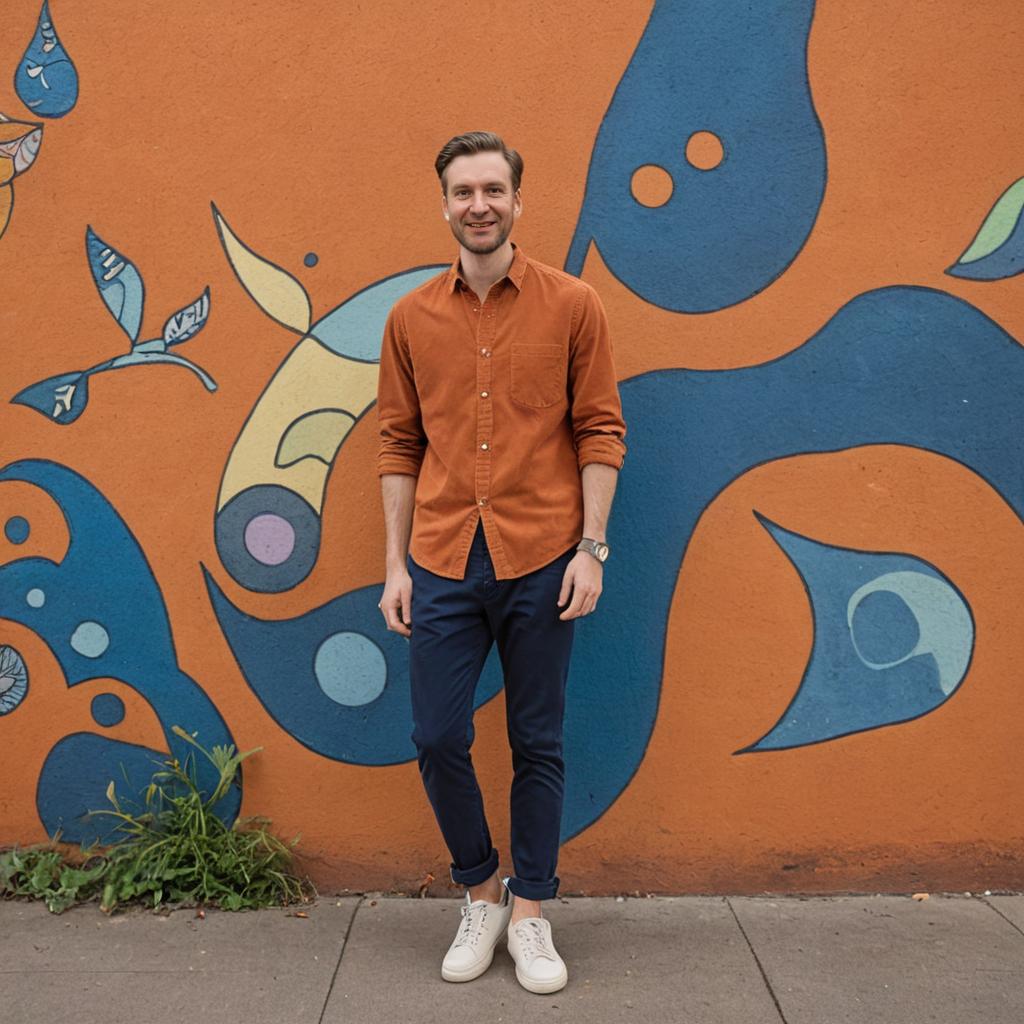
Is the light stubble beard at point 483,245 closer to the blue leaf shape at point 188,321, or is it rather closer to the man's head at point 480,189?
the man's head at point 480,189

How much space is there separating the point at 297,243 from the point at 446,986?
209cm

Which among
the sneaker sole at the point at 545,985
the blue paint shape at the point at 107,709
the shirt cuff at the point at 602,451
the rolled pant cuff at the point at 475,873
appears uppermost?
the shirt cuff at the point at 602,451

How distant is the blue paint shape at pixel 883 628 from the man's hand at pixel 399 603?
4.32ft

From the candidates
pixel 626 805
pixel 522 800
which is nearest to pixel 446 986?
pixel 522 800

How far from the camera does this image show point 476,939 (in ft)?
8.91

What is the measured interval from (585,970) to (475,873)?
1.21 ft

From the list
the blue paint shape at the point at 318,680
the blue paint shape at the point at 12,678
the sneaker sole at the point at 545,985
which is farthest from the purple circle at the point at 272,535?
the sneaker sole at the point at 545,985

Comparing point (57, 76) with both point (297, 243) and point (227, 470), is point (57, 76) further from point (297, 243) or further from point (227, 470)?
point (227, 470)

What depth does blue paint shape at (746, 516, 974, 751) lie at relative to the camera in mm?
3078

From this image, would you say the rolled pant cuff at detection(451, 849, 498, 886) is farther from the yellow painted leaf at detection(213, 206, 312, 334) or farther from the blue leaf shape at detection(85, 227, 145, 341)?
the blue leaf shape at detection(85, 227, 145, 341)

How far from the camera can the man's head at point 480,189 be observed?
255cm

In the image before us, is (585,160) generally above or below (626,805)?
above

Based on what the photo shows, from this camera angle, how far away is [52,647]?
3.23m

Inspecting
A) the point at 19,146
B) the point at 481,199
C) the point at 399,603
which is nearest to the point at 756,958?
the point at 399,603
